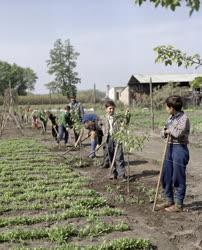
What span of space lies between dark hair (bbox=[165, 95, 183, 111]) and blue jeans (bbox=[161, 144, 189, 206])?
566 mm

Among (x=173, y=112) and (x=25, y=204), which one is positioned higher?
(x=173, y=112)

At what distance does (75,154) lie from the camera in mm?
14055

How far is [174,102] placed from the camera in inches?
266

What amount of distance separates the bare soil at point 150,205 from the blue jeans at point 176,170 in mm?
289

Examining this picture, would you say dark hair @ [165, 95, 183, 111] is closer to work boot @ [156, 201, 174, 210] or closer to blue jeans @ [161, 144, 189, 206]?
blue jeans @ [161, 144, 189, 206]

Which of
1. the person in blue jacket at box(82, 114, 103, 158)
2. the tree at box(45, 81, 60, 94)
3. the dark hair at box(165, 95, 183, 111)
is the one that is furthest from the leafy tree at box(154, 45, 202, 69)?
the tree at box(45, 81, 60, 94)

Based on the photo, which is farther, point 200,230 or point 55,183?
point 55,183

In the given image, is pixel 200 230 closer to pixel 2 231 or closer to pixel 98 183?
pixel 2 231

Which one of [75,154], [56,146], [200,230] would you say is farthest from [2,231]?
[56,146]

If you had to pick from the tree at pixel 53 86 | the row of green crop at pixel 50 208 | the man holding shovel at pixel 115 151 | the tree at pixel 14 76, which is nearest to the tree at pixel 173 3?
the row of green crop at pixel 50 208

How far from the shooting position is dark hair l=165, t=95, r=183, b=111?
6.75 m

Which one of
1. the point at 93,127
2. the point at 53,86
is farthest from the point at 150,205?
the point at 53,86

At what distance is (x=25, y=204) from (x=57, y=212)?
2.67 feet

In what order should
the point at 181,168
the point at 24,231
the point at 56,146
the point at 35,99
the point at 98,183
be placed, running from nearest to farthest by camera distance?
the point at 24,231
the point at 181,168
the point at 98,183
the point at 56,146
the point at 35,99
